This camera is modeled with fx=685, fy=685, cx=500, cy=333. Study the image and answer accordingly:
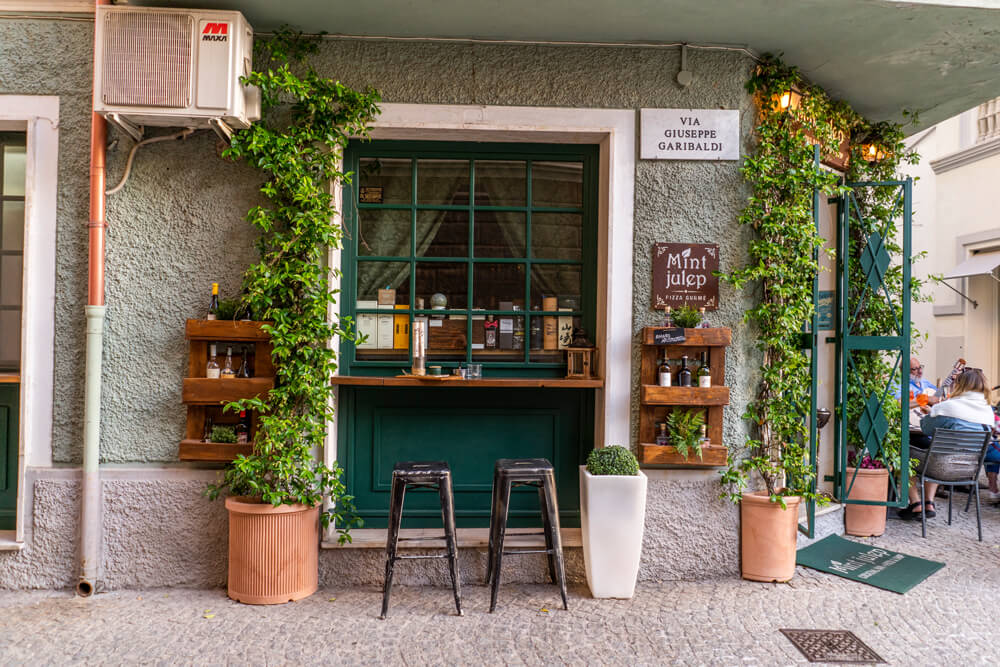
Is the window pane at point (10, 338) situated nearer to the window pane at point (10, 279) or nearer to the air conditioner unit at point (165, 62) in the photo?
the window pane at point (10, 279)

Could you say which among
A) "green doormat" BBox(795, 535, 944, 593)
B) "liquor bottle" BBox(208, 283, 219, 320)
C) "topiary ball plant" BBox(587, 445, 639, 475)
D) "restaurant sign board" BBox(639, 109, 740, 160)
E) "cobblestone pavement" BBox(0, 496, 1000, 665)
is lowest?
A: "cobblestone pavement" BBox(0, 496, 1000, 665)

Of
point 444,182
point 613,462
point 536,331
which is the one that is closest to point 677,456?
point 613,462

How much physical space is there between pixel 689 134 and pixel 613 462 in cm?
210

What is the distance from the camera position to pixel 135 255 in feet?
13.6

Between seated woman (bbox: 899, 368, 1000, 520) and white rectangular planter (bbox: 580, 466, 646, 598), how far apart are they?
3127mm

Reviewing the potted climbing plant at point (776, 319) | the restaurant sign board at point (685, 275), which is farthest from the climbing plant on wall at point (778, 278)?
the restaurant sign board at point (685, 275)

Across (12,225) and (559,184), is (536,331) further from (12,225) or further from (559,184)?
(12,225)

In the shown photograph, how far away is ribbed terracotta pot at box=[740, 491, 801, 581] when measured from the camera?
4.18 m

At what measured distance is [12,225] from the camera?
438cm

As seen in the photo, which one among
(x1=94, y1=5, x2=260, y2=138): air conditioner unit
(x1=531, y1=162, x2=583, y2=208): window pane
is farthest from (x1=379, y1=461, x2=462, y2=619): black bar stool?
(x1=94, y1=5, x2=260, y2=138): air conditioner unit

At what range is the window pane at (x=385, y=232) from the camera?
4496 mm

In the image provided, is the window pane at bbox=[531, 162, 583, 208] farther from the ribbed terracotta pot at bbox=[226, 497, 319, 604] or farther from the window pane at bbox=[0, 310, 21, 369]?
the window pane at bbox=[0, 310, 21, 369]

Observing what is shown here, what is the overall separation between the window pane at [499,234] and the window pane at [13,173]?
292 cm

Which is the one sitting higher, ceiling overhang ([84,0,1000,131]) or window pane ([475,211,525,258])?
ceiling overhang ([84,0,1000,131])
